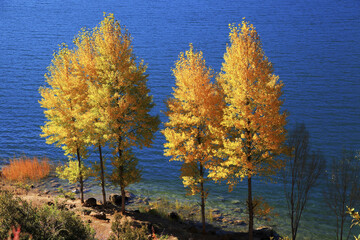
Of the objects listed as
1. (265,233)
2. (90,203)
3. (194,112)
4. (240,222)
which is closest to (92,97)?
(194,112)

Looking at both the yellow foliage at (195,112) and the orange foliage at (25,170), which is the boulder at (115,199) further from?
the orange foliage at (25,170)

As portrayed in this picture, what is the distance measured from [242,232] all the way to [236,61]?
13738mm

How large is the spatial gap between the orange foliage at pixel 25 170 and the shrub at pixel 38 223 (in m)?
22.9

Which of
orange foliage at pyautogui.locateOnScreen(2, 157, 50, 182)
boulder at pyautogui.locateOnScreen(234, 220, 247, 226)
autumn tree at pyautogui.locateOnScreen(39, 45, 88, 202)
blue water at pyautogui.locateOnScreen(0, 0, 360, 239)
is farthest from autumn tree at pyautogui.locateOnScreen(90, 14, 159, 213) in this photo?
orange foliage at pyautogui.locateOnScreen(2, 157, 50, 182)

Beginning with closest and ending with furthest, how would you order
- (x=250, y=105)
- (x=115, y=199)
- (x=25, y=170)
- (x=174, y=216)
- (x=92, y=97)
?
1. (x=250, y=105)
2. (x=92, y=97)
3. (x=174, y=216)
4. (x=115, y=199)
5. (x=25, y=170)

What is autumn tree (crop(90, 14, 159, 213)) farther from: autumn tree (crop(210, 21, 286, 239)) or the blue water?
the blue water

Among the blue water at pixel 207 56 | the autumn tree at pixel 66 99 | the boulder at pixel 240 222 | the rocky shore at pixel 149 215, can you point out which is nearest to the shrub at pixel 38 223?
the rocky shore at pixel 149 215

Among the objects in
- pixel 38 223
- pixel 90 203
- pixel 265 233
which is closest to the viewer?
pixel 38 223

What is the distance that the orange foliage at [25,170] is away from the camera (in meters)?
37.7

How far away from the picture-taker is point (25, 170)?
1517 inches

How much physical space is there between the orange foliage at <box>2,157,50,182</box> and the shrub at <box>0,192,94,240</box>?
2289cm

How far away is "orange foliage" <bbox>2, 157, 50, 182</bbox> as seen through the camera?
37747 millimetres

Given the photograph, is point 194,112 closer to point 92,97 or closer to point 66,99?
point 92,97

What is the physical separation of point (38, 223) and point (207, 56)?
58719 mm
